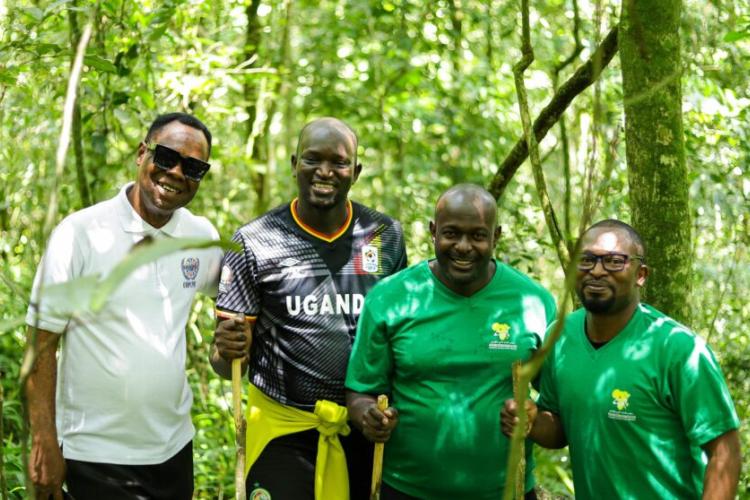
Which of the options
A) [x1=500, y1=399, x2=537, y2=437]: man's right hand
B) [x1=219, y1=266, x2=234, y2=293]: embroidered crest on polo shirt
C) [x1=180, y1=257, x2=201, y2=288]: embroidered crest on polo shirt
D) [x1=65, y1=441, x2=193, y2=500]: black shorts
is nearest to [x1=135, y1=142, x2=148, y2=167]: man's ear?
[x1=180, y1=257, x2=201, y2=288]: embroidered crest on polo shirt

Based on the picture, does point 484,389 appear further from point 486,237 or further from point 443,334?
point 486,237

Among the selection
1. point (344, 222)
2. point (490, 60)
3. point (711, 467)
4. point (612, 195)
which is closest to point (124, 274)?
point (711, 467)

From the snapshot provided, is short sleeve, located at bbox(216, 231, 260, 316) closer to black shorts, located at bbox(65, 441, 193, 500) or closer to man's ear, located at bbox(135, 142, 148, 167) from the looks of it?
man's ear, located at bbox(135, 142, 148, 167)

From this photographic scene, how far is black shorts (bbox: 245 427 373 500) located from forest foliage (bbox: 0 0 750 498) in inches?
41.3

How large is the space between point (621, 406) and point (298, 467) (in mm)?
1587

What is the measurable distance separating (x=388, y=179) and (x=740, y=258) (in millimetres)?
4973

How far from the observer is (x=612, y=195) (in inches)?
274

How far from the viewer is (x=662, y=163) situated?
13.9ft

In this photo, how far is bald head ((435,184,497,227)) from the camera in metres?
3.71

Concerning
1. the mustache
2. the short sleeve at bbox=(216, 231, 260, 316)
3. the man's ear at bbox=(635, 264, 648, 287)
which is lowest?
the short sleeve at bbox=(216, 231, 260, 316)

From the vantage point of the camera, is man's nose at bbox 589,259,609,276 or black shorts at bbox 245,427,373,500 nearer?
man's nose at bbox 589,259,609,276

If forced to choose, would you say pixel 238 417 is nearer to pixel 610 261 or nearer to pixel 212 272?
pixel 212 272

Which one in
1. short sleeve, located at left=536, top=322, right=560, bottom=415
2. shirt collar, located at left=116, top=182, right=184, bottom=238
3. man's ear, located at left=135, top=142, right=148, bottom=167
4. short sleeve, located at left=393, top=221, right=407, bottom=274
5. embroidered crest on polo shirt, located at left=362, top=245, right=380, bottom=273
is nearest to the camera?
short sleeve, located at left=536, top=322, right=560, bottom=415

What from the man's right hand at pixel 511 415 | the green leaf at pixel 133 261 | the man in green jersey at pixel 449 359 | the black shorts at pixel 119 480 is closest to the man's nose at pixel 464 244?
the man in green jersey at pixel 449 359
